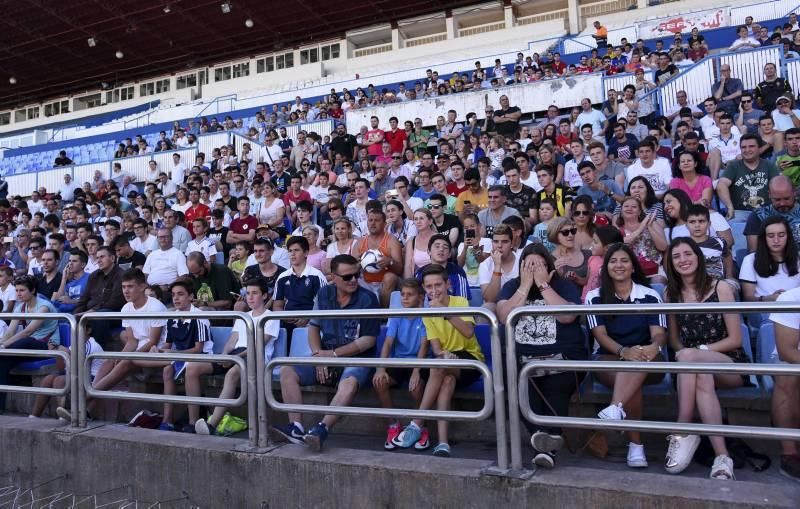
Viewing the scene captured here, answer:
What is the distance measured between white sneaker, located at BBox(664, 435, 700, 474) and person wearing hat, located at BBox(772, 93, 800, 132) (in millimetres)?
7108

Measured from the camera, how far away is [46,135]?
2839cm

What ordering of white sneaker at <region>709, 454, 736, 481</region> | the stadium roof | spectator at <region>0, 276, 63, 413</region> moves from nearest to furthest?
1. white sneaker at <region>709, 454, 736, 481</region>
2. spectator at <region>0, 276, 63, 413</region>
3. the stadium roof

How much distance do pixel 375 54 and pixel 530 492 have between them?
92.5 feet

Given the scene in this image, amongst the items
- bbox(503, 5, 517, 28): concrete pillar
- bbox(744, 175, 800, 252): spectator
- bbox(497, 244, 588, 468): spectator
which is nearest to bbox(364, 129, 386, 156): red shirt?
bbox(744, 175, 800, 252): spectator

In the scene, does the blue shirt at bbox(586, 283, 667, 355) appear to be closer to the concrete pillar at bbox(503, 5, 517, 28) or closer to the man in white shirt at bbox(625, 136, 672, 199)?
the man in white shirt at bbox(625, 136, 672, 199)

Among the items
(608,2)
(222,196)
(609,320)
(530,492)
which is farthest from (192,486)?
(608,2)

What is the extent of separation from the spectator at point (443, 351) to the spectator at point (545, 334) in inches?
13.0

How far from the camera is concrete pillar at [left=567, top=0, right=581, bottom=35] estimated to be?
25.4 meters

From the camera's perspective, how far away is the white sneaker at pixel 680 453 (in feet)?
10.1

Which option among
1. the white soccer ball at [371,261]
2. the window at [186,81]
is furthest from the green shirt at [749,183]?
the window at [186,81]

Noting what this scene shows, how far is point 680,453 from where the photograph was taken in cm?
311

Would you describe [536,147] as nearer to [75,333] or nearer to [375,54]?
[75,333]

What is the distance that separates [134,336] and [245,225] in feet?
11.6

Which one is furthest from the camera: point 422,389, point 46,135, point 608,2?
point 46,135
